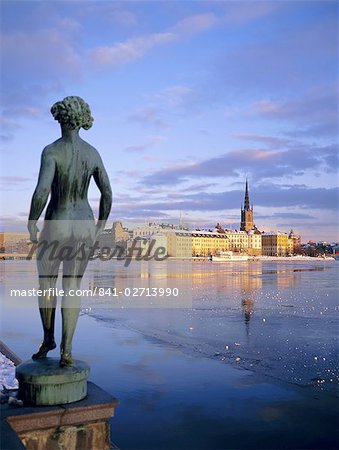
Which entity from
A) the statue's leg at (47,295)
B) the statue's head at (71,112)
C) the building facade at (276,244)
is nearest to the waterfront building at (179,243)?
the building facade at (276,244)

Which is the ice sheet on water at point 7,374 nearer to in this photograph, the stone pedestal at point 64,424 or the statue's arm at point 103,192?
the stone pedestal at point 64,424

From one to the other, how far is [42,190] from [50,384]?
147 cm

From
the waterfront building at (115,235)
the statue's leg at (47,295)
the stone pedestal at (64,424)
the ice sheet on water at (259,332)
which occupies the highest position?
the waterfront building at (115,235)

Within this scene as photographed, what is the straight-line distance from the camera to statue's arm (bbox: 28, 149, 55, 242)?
3.99 meters

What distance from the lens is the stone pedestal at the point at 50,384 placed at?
380 cm

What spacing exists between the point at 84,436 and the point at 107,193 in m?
1.96

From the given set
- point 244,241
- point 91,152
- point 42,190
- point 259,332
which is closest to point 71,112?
point 91,152

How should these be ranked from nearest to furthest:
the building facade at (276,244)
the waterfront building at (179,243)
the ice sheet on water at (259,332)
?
the ice sheet on water at (259,332) < the waterfront building at (179,243) < the building facade at (276,244)

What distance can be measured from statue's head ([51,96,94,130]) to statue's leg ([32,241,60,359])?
1098 millimetres

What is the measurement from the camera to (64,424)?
3.74 metres

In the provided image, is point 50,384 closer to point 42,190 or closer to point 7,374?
point 42,190

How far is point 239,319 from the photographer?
1389 cm

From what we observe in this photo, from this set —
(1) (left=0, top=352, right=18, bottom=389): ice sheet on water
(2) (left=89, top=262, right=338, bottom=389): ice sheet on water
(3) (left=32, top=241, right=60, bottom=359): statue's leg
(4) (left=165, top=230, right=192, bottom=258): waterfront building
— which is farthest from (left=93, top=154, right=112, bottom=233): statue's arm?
(4) (left=165, top=230, right=192, bottom=258): waterfront building

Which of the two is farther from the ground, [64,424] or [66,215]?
[66,215]
